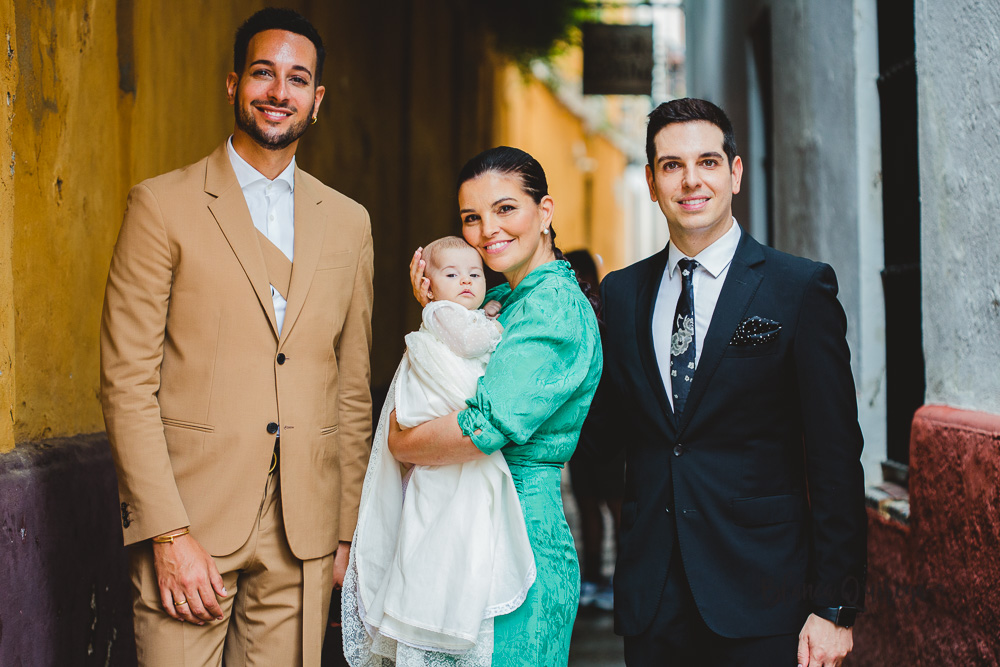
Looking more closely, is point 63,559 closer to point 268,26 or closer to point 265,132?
point 265,132

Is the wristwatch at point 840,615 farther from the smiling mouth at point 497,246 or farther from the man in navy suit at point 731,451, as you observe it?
the smiling mouth at point 497,246

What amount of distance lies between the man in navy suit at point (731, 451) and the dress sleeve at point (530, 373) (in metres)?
0.36

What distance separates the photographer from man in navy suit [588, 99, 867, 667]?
2.46 m

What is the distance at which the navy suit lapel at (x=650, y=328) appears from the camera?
2.60 meters

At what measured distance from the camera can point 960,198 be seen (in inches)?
123

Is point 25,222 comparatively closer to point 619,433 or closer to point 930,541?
point 619,433

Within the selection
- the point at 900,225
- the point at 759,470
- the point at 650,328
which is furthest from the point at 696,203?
the point at 900,225

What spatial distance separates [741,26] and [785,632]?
5.58 meters

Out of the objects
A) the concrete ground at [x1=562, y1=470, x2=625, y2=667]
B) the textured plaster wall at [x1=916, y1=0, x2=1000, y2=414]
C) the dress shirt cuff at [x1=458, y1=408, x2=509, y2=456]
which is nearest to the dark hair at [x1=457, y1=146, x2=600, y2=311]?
the dress shirt cuff at [x1=458, y1=408, x2=509, y2=456]

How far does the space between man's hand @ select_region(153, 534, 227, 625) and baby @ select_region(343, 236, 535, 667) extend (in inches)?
14.7

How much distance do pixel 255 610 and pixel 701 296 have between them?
1.57 meters

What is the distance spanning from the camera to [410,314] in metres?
8.68

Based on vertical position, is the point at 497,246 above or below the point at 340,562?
above

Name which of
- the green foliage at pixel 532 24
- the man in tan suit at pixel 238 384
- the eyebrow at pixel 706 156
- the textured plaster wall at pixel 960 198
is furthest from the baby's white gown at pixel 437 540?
the green foliage at pixel 532 24
